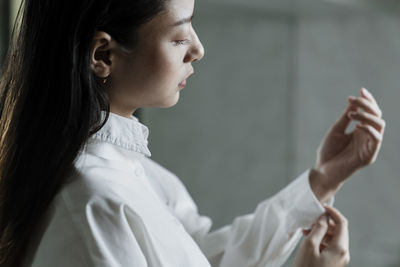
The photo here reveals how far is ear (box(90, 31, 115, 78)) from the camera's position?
0.58 meters

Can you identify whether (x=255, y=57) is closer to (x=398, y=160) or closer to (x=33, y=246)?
(x=398, y=160)

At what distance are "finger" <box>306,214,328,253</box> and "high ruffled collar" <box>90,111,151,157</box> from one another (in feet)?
1.01

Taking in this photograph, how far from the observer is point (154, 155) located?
1.67 metres

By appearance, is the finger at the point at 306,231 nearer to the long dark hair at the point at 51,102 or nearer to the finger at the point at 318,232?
the finger at the point at 318,232

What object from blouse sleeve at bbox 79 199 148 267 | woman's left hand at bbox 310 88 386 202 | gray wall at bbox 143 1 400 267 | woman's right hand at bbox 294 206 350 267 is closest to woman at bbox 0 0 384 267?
blouse sleeve at bbox 79 199 148 267

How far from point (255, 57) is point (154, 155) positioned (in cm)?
42

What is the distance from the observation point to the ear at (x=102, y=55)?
0.58 m

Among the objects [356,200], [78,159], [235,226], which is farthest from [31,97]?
[356,200]

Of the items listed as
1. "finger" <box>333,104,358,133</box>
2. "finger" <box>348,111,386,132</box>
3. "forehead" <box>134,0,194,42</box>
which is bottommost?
"finger" <box>333,104,358,133</box>

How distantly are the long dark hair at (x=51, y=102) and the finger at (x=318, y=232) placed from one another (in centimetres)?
39

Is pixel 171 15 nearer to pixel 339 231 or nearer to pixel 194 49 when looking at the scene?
Result: pixel 194 49

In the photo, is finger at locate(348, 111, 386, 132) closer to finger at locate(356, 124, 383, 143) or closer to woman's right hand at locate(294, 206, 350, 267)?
finger at locate(356, 124, 383, 143)

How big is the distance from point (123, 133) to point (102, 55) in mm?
96

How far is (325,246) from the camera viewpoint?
33.7 inches
